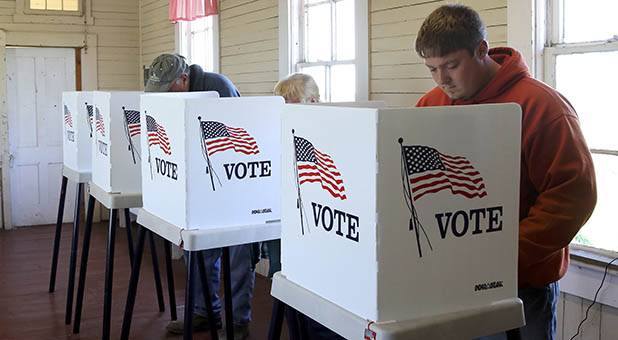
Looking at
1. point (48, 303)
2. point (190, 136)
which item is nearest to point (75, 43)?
point (48, 303)

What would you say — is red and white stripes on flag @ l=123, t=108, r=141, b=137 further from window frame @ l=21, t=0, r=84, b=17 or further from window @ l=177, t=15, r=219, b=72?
window frame @ l=21, t=0, r=84, b=17

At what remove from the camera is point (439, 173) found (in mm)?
1363

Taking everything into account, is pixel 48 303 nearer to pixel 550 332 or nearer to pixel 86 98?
pixel 86 98

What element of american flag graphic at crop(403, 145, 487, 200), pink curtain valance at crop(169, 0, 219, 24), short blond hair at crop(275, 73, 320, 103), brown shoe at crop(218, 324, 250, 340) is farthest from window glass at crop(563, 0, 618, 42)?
pink curtain valance at crop(169, 0, 219, 24)

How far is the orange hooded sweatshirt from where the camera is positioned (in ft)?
5.26

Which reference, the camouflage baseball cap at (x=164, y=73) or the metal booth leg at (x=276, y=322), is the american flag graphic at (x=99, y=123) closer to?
the camouflage baseball cap at (x=164, y=73)

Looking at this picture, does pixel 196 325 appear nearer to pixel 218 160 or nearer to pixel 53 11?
pixel 218 160

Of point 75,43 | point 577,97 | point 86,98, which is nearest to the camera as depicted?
point 577,97

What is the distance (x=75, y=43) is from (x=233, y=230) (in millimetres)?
5969

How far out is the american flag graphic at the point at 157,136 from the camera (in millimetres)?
2400

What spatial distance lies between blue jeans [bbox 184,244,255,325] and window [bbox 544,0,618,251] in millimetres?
1626

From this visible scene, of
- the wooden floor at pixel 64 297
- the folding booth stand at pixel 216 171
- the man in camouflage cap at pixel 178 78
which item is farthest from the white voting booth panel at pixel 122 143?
the wooden floor at pixel 64 297

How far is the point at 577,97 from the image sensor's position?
105 inches

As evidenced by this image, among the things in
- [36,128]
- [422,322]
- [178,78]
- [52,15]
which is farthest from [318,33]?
[36,128]
